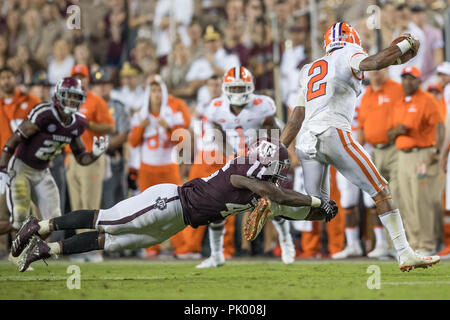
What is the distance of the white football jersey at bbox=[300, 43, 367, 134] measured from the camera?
6.36 metres

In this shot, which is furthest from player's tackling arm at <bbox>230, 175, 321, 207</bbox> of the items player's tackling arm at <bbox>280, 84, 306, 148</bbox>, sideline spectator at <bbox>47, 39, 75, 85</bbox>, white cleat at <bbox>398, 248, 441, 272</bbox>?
sideline spectator at <bbox>47, 39, 75, 85</bbox>

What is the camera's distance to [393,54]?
230 inches

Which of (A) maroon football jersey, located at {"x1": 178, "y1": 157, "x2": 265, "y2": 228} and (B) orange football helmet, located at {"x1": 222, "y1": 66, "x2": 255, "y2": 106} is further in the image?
(B) orange football helmet, located at {"x1": 222, "y1": 66, "x2": 255, "y2": 106}

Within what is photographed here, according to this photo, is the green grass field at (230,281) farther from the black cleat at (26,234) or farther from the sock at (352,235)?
the sock at (352,235)

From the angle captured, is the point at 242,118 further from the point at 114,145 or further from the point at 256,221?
the point at 256,221

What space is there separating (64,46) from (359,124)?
5.39 meters

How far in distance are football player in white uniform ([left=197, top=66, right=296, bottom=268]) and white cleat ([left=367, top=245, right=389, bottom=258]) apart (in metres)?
1.14

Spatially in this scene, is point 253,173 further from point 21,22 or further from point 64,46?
point 21,22

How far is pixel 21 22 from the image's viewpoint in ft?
44.6

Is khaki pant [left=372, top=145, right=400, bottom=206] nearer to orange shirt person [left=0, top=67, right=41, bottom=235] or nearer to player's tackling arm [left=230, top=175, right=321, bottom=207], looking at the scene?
player's tackling arm [left=230, top=175, right=321, bottom=207]

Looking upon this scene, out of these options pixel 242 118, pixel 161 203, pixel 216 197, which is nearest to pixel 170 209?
pixel 161 203

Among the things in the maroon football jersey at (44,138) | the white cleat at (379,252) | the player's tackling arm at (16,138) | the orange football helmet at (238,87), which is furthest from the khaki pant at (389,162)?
the player's tackling arm at (16,138)

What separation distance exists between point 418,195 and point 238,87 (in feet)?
8.22

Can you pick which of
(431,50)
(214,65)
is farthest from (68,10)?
(431,50)
